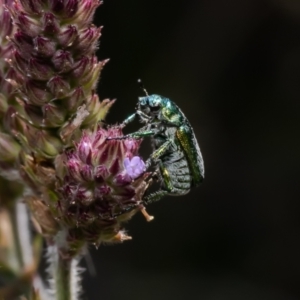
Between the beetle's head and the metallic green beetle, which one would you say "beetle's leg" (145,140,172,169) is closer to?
the metallic green beetle

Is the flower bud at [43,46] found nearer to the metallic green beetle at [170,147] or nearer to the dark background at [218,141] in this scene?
the metallic green beetle at [170,147]

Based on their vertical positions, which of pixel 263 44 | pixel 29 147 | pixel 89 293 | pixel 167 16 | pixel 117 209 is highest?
pixel 167 16

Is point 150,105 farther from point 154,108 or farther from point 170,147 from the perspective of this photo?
point 170,147

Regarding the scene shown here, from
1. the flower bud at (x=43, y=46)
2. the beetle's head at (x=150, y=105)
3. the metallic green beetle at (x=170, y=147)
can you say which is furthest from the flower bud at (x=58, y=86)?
the beetle's head at (x=150, y=105)

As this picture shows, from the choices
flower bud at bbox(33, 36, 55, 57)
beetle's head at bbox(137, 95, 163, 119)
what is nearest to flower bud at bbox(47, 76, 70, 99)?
flower bud at bbox(33, 36, 55, 57)

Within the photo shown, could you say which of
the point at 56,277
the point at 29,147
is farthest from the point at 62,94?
the point at 56,277

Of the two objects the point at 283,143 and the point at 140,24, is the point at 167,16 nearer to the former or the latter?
the point at 140,24

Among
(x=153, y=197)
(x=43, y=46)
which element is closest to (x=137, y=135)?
(x=153, y=197)
